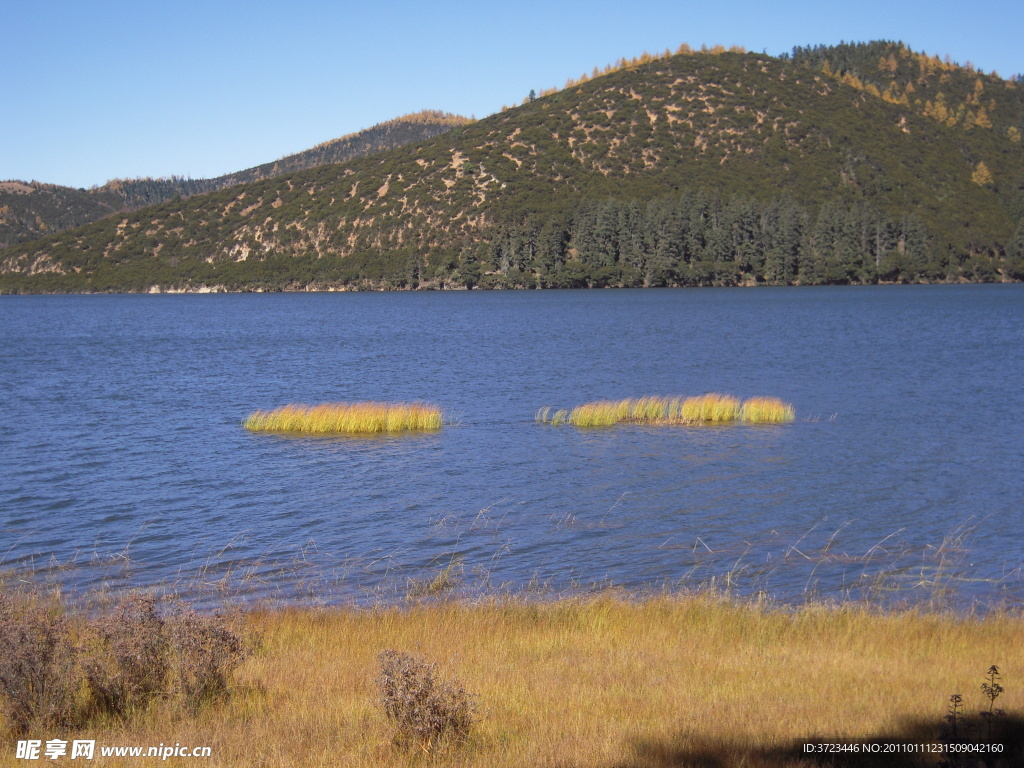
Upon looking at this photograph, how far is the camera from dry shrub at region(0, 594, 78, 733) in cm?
671

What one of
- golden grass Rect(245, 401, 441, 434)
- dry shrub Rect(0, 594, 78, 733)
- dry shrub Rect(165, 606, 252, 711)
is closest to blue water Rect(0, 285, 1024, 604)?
golden grass Rect(245, 401, 441, 434)

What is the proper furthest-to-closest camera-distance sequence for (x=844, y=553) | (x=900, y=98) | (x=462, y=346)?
(x=900, y=98) → (x=462, y=346) → (x=844, y=553)

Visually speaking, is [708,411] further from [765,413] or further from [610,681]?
[610,681]

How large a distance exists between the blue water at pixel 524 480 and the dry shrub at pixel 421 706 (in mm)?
6486

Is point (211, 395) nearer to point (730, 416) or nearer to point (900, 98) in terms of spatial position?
point (730, 416)

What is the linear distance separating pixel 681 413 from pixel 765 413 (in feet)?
8.89

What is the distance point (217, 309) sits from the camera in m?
118

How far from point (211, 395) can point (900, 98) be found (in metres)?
196

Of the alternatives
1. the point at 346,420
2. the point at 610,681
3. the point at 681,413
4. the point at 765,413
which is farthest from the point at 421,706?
the point at 765,413

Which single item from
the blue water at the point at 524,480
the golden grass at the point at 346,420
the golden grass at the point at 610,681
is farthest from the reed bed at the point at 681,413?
the golden grass at the point at 610,681

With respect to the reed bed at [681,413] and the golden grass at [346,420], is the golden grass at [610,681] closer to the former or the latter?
the golden grass at [346,420]

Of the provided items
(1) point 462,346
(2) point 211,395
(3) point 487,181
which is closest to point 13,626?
(2) point 211,395

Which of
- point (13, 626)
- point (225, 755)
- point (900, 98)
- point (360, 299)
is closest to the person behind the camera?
point (225, 755)

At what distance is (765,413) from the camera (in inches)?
1158
